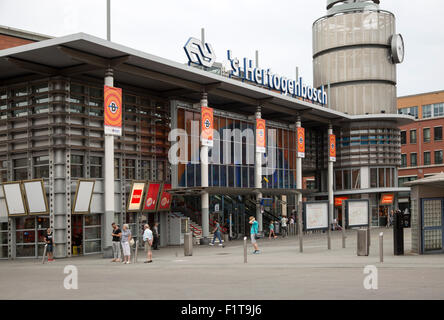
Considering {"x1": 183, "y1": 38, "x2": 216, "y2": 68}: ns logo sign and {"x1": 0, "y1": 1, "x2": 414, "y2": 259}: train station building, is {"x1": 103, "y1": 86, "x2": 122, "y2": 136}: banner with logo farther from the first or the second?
{"x1": 183, "y1": 38, "x2": 216, "y2": 68}: ns logo sign

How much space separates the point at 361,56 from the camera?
62000 mm

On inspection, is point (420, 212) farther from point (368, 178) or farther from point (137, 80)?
point (368, 178)

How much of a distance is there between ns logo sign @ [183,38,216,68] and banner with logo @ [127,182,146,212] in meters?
8.40

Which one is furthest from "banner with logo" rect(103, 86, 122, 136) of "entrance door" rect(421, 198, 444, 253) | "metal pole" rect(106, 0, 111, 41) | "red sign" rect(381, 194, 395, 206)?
"red sign" rect(381, 194, 395, 206)

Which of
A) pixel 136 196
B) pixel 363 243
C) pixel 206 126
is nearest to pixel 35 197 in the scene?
pixel 136 196

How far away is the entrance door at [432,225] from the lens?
963 inches

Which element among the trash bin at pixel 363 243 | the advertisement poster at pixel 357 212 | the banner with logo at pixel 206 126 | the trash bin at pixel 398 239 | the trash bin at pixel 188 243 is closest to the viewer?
the trash bin at pixel 398 239

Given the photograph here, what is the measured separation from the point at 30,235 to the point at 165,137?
36.8 ft

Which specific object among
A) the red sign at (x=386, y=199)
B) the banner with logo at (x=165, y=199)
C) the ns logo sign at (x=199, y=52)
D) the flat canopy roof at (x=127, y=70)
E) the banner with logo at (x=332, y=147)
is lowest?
the red sign at (x=386, y=199)

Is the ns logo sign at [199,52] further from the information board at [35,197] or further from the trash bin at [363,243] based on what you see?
the trash bin at [363,243]

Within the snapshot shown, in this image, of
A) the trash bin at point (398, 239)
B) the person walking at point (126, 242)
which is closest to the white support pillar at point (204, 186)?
the person walking at point (126, 242)

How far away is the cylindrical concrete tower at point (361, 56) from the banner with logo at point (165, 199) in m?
28.5
